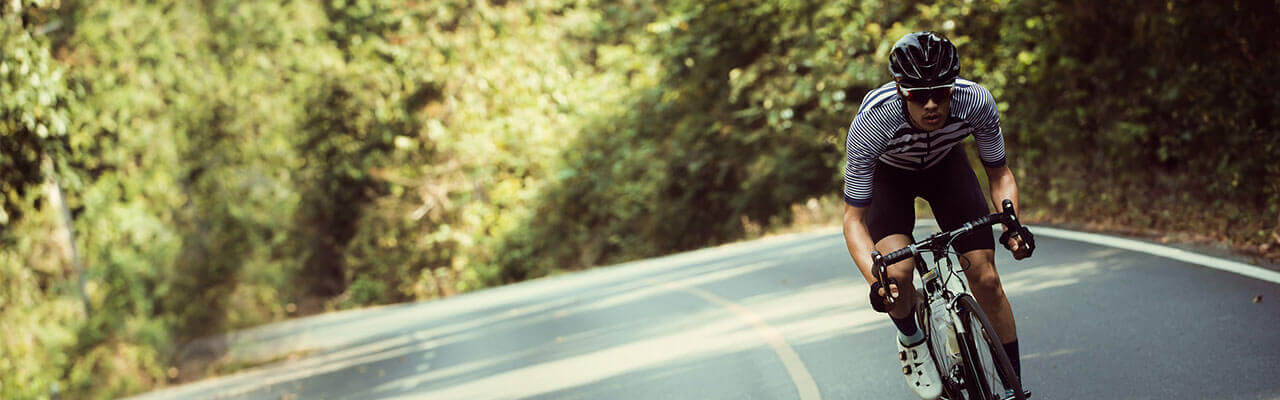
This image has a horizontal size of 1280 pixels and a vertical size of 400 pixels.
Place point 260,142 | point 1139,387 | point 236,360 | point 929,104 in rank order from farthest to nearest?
point 260,142 < point 236,360 < point 1139,387 < point 929,104

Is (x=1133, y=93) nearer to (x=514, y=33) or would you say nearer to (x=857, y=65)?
(x=857, y=65)

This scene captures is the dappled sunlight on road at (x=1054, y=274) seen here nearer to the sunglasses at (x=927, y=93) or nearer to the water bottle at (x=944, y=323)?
the water bottle at (x=944, y=323)

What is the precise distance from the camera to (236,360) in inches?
993

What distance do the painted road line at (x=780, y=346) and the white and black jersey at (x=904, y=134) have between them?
8.00 ft

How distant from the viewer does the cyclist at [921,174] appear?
4754 millimetres

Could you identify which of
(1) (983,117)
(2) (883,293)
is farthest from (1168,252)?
(2) (883,293)

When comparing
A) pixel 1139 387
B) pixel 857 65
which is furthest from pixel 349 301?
pixel 1139 387

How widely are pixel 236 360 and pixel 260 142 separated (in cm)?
1794

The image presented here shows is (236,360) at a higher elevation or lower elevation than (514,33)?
lower

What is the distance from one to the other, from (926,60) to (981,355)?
1.24m

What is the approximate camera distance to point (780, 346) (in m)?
9.78

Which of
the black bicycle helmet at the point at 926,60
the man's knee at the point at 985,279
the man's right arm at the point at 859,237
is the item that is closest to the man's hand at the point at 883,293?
the man's right arm at the point at 859,237

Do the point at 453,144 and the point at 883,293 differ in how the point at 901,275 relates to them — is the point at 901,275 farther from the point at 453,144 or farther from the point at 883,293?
the point at 453,144

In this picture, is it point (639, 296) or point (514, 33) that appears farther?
point (514, 33)
